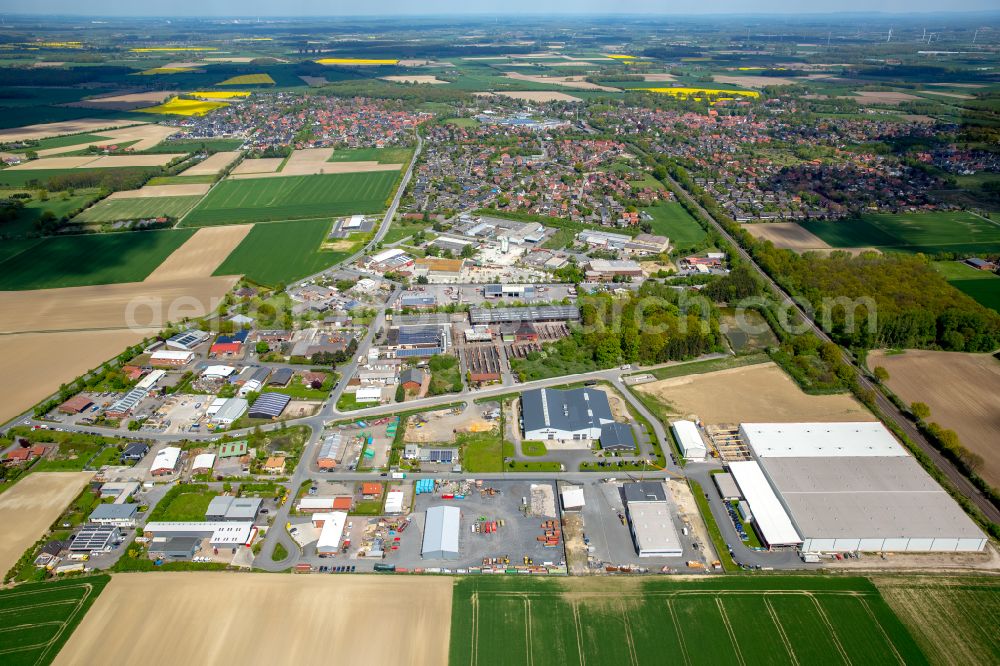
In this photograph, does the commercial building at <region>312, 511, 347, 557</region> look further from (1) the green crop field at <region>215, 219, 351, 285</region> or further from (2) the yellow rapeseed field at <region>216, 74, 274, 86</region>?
(2) the yellow rapeseed field at <region>216, 74, 274, 86</region>

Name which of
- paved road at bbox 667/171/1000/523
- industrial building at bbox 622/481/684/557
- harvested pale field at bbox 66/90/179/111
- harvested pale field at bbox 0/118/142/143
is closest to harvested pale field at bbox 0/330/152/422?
industrial building at bbox 622/481/684/557

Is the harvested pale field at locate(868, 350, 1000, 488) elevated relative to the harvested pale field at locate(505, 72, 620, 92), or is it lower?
lower

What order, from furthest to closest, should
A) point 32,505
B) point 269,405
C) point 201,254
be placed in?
point 201,254 < point 269,405 < point 32,505

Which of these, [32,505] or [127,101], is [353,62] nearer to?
[127,101]

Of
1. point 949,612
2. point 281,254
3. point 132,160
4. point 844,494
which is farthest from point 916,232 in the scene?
point 132,160

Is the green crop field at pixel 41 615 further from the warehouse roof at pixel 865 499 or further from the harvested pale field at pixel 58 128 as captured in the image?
the harvested pale field at pixel 58 128

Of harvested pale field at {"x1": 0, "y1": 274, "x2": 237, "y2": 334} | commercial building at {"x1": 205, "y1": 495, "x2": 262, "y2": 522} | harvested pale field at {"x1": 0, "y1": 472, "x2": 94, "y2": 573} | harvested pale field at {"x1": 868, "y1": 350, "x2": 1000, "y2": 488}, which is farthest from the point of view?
harvested pale field at {"x1": 0, "y1": 274, "x2": 237, "y2": 334}
